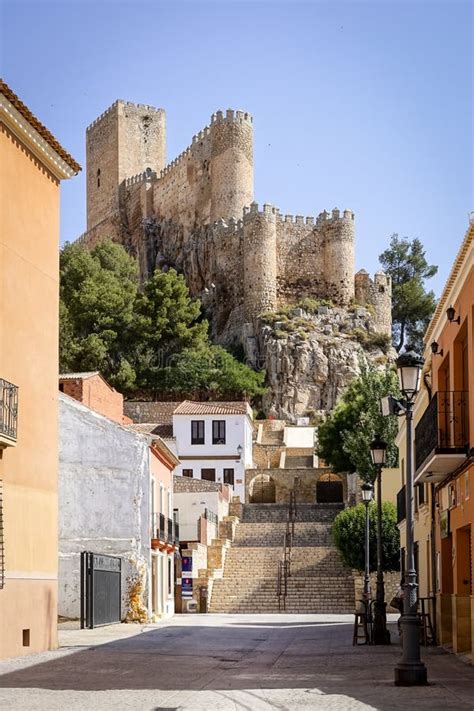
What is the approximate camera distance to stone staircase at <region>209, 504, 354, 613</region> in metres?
45.9

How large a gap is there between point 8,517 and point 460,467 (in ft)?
24.4

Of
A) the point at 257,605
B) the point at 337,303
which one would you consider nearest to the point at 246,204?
the point at 337,303

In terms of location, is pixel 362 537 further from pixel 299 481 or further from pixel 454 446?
pixel 454 446

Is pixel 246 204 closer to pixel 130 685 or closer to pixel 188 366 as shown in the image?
pixel 188 366

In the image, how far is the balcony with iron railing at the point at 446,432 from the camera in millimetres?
19547

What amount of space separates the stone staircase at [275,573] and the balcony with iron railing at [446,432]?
83.0 feet

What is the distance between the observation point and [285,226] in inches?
3442

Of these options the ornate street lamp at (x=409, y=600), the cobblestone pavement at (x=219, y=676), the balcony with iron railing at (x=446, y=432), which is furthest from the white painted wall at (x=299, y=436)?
the ornate street lamp at (x=409, y=600)

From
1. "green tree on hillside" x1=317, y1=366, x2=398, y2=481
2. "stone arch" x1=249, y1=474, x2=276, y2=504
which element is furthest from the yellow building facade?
"stone arch" x1=249, y1=474, x2=276, y2=504

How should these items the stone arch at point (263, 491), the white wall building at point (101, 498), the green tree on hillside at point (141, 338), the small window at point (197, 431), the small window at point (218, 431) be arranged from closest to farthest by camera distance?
1. the white wall building at point (101, 498)
2. the small window at point (197, 431)
3. the small window at point (218, 431)
4. the stone arch at point (263, 491)
5. the green tree on hillside at point (141, 338)

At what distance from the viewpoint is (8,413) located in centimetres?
1939

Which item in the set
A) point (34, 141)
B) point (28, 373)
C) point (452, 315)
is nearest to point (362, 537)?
point (452, 315)

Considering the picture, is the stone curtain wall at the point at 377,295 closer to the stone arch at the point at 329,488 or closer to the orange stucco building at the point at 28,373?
the stone arch at the point at 329,488

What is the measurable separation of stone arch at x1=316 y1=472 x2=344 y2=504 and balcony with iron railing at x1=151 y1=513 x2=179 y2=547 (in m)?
26.4
